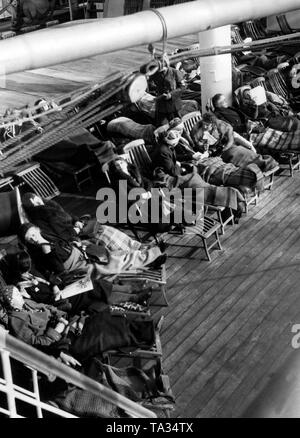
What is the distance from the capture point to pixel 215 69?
33.4 ft

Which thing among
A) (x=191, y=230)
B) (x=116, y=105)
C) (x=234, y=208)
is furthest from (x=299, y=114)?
(x=116, y=105)

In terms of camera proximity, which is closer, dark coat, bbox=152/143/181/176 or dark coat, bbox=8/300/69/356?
dark coat, bbox=8/300/69/356

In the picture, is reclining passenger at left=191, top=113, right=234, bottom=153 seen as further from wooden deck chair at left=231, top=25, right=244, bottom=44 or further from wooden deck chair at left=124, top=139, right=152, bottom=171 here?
wooden deck chair at left=231, top=25, right=244, bottom=44

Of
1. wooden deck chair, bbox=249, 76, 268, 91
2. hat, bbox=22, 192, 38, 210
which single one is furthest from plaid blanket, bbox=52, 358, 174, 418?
wooden deck chair, bbox=249, 76, 268, 91

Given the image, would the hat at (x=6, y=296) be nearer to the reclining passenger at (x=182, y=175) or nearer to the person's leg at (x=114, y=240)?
the person's leg at (x=114, y=240)

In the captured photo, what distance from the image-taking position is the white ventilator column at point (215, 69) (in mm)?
9906

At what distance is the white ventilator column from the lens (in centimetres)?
991

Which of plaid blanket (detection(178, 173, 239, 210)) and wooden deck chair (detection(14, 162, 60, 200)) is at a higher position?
plaid blanket (detection(178, 173, 239, 210))

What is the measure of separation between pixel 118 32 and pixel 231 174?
3704 millimetres

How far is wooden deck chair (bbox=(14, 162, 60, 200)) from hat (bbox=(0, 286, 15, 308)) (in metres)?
3.38

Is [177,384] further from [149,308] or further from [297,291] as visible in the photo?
[297,291]

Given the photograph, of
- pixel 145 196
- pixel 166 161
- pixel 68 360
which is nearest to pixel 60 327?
pixel 68 360

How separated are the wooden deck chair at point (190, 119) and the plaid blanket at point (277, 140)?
0.97 meters

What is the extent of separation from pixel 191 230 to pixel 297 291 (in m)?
1.35
